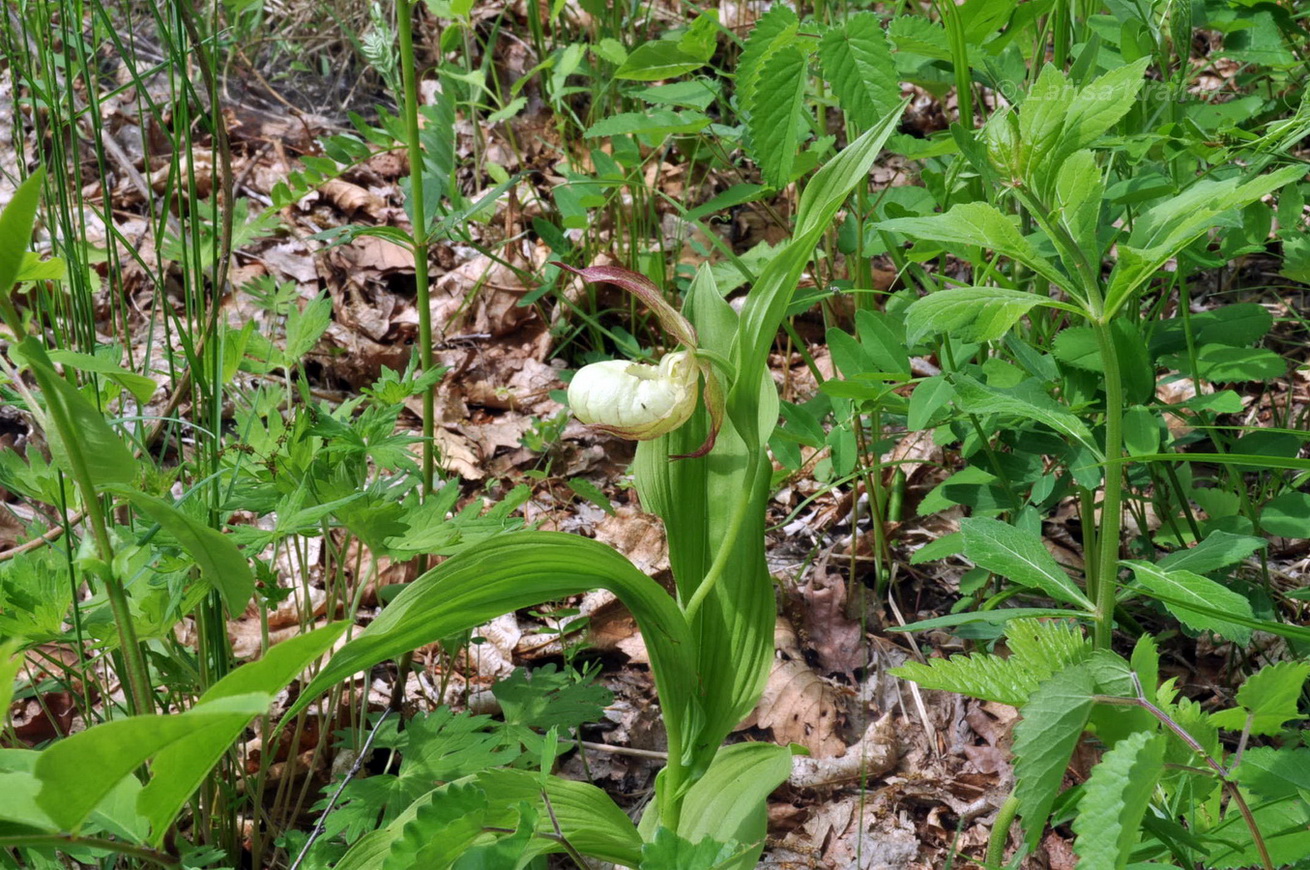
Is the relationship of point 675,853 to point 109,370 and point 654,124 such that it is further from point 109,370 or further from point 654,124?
point 654,124

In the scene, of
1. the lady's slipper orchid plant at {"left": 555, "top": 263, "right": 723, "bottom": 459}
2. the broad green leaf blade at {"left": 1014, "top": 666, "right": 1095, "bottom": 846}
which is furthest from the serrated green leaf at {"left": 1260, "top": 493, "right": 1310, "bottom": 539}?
the lady's slipper orchid plant at {"left": 555, "top": 263, "right": 723, "bottom": 459}

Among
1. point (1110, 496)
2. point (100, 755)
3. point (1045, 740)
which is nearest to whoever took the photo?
point (100, 755)

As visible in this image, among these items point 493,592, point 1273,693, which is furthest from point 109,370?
point 1273,693

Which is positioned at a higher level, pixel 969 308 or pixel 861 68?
pixel 861 68

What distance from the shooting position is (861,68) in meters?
1.20

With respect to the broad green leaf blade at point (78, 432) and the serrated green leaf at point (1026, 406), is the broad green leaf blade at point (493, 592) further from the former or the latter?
the serrated green leaf at point (1026, 406)

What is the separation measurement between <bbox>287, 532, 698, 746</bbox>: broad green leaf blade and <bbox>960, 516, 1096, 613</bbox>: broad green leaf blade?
324 millimetres

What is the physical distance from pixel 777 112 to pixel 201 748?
1.04 meters

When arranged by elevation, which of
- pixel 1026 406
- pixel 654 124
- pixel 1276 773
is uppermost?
pixel 654 124

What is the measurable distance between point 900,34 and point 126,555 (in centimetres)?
111

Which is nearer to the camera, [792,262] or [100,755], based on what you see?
[100,755]

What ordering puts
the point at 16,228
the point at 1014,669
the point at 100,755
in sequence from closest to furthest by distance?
1. the point at 100,755
2. the point at 16,228
3. the point at 1014,669

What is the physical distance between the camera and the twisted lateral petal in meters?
0.97

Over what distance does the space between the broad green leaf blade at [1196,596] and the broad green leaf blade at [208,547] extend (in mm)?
832
